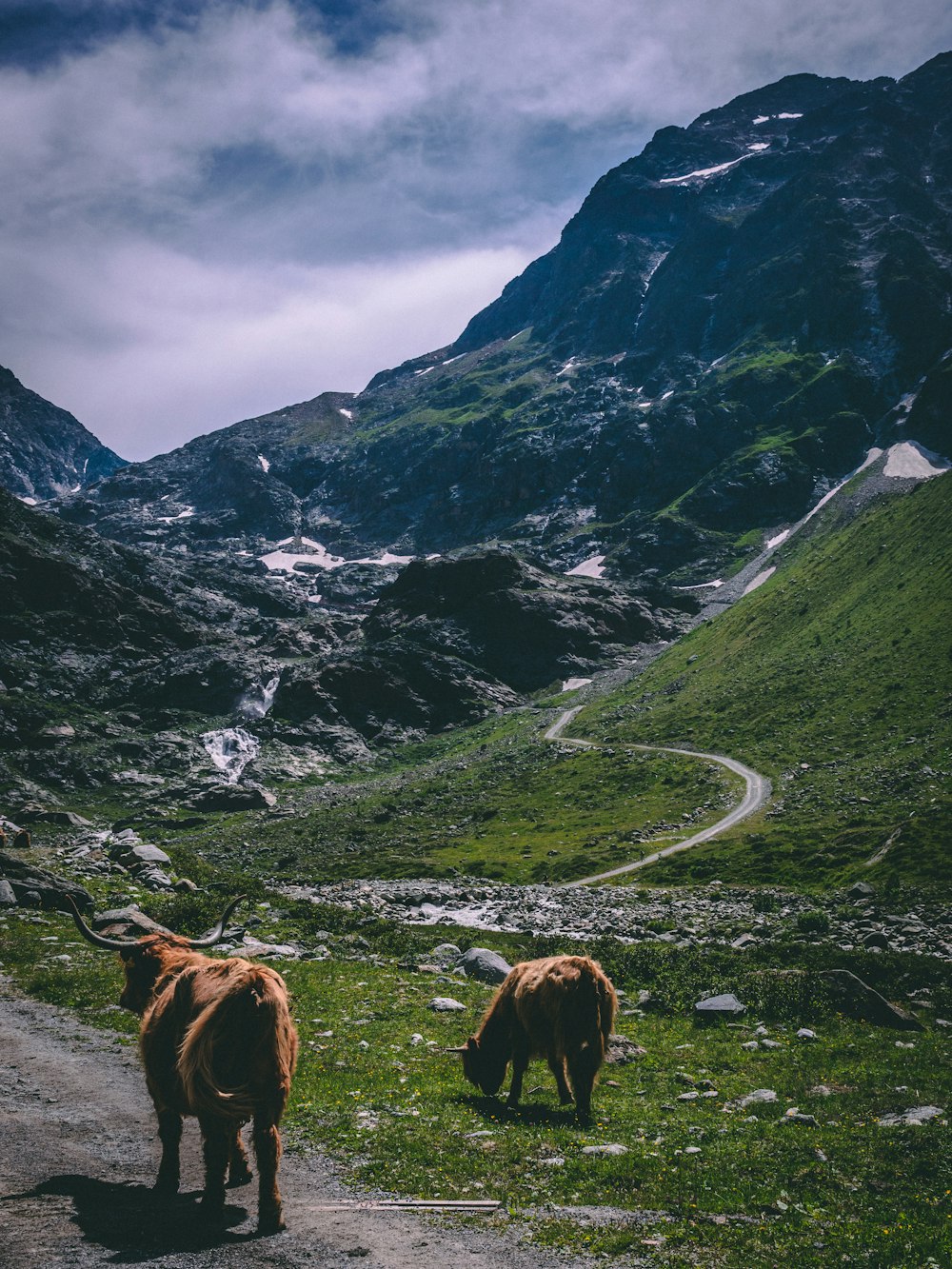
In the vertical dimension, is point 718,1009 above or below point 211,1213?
below

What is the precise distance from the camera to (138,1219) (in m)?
8.72

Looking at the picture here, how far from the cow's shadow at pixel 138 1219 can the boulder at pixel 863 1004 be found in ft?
61.5

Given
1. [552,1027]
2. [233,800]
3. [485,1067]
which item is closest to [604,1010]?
[552,1027]

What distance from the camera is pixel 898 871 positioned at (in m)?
45.1

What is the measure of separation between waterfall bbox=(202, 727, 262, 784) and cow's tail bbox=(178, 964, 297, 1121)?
160023mm

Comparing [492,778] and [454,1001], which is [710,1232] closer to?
[454,1001]

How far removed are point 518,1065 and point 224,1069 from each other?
6.96m

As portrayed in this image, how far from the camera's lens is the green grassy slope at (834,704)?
57156mm

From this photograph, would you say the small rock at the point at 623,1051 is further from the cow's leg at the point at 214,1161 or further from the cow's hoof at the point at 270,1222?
the cow's leg at the point at 214,1161

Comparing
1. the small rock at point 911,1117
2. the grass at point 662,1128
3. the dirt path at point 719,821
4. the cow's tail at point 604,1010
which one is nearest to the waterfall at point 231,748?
the dirt path at point 719,821

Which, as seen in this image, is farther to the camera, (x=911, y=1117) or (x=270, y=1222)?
(x=911, y=1117)

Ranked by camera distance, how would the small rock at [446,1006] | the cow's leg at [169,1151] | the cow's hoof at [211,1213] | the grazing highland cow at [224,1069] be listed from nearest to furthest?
the cow's hoof at [211,1213] → the grazing highland cow at [224,1069] → the cow's leg at [169,1151] → the small rock at [446,1006]

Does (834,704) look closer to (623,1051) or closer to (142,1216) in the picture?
(623,1051)

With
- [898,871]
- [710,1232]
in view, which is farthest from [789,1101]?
[898,871]
